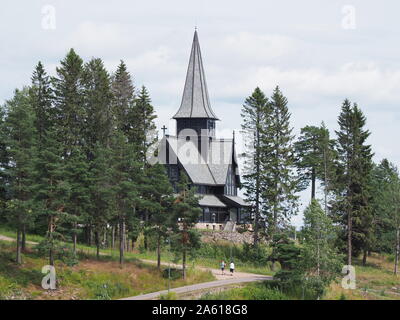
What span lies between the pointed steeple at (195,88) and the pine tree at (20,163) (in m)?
31.7

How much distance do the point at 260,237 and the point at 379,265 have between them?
13.8 meters

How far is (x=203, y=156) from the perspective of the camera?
84062 millimetres

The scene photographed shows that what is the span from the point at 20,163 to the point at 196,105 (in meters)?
34.6

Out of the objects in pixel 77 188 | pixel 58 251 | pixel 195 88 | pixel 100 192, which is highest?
pixel 195 88

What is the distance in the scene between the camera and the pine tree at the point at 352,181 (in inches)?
2724

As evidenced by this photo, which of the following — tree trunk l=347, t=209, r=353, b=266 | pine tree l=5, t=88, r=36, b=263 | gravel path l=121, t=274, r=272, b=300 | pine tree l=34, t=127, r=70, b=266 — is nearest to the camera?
gravel path l=121, t=274, r=272, b=300

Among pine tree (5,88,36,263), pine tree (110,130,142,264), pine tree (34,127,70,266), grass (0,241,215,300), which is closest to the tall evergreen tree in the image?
grass (0,241,215,300)

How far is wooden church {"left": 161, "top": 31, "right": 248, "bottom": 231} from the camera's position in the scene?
78688 mm

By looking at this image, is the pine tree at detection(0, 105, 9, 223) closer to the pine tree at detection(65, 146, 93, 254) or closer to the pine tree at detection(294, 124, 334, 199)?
the pine tree at detection(65, 146, 93, 254)

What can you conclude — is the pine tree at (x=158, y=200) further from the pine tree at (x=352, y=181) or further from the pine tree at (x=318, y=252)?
the pine tree at (x=352, y=181)

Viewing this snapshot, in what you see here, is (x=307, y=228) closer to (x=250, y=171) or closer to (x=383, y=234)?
(x=250, y=171)

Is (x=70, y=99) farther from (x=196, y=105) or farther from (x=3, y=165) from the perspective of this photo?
(x=196, y=105)

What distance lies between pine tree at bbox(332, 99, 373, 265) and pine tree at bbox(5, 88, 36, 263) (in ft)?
92.9

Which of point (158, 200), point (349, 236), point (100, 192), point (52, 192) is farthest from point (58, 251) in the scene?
point (349, 236)
